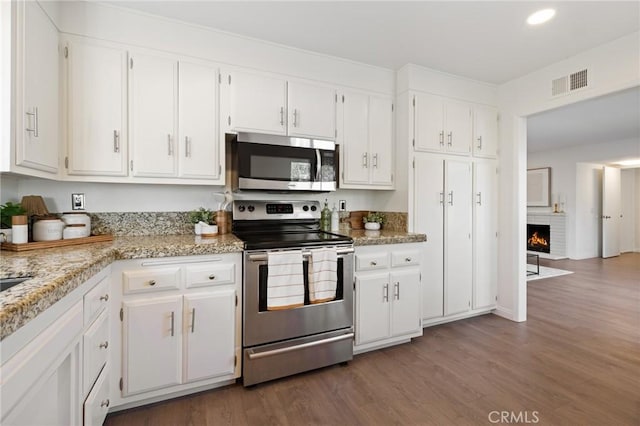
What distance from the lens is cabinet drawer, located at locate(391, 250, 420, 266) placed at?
8.38ft

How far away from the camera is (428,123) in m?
2.96

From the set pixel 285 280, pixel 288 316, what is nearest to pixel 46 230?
pixel 285 280

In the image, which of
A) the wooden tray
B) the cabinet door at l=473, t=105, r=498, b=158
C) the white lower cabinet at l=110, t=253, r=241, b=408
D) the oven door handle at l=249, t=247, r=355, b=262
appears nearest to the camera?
the wooden tray

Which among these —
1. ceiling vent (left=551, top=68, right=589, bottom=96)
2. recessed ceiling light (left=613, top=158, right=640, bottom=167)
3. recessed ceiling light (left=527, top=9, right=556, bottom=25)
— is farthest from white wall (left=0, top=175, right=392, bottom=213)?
recessed ceiling light (left=613, top=158, right=640, bottom=167)

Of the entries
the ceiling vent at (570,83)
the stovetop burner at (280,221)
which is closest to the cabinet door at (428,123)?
the ceiling vent at (570,83)

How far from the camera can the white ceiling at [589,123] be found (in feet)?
12.8

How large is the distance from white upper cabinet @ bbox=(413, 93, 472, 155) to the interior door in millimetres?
6140

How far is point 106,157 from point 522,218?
3.81 metres

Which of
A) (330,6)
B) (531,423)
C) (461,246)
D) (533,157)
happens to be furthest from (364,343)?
(533,157)

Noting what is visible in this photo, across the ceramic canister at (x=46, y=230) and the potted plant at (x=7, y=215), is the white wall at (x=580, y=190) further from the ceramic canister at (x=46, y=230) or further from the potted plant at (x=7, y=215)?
the potted plant at (x=7, y=215)

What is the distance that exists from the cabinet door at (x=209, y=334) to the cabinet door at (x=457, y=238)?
7.14 feet

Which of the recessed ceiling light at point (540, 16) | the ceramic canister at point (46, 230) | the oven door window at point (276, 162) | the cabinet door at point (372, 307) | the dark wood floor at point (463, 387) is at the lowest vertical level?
the dark wood floor at point (463, 387)

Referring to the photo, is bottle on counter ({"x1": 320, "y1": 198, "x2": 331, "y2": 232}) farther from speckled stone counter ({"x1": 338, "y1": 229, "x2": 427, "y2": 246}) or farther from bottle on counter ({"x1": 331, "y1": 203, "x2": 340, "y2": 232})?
speckled stone counter ({"x1": 338, "y1": 229, "x2": 427, "y2": 246})

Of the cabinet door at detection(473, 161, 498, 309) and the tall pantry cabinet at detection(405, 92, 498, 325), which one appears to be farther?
the cabinet door at detection(473, 161, 498, 309)
